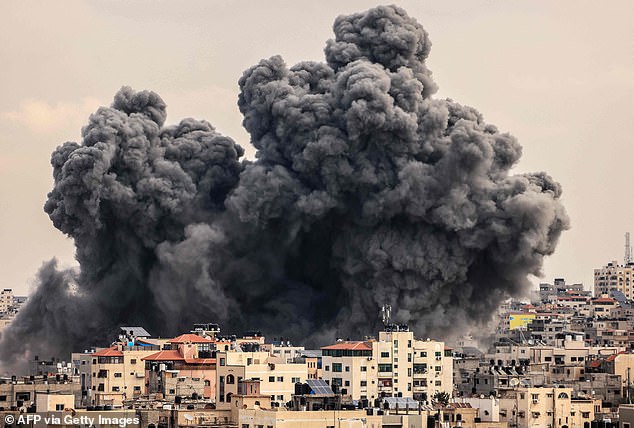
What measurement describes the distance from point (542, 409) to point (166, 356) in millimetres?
16121

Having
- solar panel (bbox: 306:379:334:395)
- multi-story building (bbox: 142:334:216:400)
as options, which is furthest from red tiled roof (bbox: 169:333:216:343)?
solar panel (bbox: 306:379:334:395)

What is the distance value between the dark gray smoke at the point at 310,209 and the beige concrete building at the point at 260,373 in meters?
19.5

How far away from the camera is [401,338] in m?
72.2

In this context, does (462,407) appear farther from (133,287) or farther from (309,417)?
(133,287)

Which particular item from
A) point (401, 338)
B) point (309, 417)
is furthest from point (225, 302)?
point (309, 417)

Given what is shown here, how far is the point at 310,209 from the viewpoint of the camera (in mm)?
92312

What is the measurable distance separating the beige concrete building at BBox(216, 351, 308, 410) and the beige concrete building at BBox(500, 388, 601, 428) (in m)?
6.84

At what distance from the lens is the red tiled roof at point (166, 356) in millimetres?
72688

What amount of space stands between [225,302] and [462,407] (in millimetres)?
34754

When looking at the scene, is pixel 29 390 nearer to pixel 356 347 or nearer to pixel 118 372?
pixel 118 372

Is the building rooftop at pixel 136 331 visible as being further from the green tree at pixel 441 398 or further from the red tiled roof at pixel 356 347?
the green tree at pixel 441 398

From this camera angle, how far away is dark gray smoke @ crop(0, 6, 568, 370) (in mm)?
90562

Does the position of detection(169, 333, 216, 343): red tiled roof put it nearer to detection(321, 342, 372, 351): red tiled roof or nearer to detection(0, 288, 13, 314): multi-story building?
detection(321, 342, 372, 351): red tiled roof

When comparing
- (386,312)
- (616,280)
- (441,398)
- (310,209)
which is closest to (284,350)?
(386,312)
